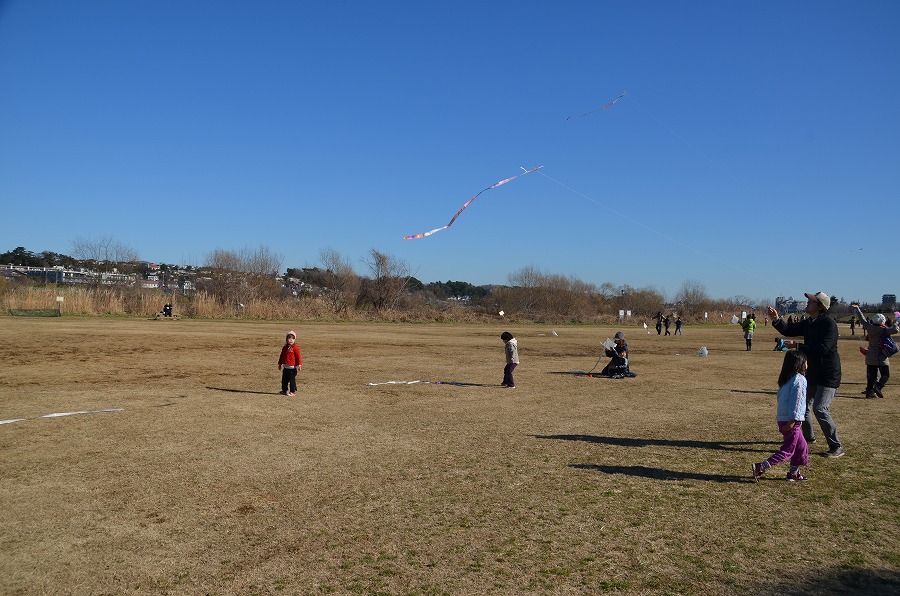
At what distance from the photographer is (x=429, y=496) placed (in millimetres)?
6641

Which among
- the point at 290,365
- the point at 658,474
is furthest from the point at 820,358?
the point at 290,365

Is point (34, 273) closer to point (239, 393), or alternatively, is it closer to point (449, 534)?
point (239, 393)

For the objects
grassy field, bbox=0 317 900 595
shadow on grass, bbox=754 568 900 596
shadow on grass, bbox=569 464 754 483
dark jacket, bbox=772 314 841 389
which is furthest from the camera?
dark jacket, bbox=772 314 841 389

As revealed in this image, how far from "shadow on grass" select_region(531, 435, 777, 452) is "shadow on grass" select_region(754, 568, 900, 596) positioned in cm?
426

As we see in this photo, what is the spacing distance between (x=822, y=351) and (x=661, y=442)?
254cm

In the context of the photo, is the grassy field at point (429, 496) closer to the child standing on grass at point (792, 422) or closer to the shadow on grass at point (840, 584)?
the shadow on grass at point (840, 584)

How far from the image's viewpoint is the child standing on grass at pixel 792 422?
7.24 m

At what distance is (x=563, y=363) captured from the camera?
73.7ft

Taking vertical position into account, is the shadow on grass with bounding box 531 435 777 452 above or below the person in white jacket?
below

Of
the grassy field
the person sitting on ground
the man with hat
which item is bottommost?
the grassy field

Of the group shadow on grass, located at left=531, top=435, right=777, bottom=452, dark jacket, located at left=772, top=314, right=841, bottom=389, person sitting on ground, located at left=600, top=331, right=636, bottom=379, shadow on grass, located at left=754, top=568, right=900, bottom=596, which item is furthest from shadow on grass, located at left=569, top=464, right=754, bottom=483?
person sitting on ground, located at left=600, top=331, right=636, bottom=379

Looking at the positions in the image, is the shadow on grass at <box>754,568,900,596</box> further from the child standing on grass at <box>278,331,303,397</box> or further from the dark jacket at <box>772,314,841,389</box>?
the child standing on grass at <box>278,331,303,397</box>

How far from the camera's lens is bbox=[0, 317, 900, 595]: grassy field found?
4.78 meters

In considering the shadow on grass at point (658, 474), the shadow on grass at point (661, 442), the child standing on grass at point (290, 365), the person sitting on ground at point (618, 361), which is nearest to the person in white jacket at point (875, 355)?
the person sitting on ground at point (618, 361)
